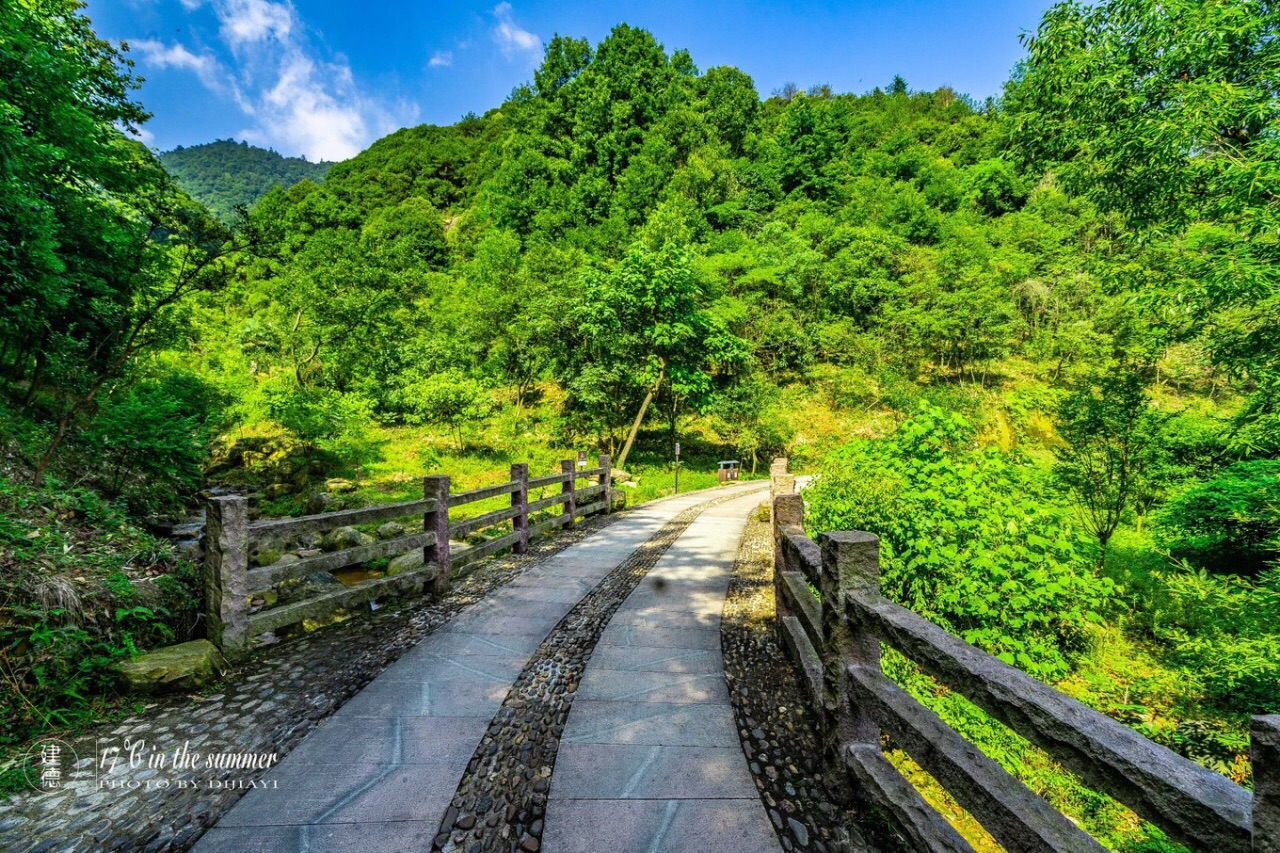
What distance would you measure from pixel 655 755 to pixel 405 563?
4.50 meters

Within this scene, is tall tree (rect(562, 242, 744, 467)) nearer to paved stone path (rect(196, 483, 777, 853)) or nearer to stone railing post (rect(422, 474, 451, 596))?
stone railing post (rect(422, 474, 451, 596))

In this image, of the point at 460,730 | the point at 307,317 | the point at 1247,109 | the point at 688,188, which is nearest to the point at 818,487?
the point at 460,730

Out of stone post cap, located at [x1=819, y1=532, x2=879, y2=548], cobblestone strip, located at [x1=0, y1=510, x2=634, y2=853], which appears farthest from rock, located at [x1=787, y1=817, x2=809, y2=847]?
cobblestone strip, located at [x1=0, y1=510, x2=634, y2=853]

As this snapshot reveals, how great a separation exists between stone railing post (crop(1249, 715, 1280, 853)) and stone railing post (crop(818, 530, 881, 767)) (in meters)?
1.45

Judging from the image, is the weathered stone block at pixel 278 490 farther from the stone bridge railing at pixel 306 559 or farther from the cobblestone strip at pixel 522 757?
the cobblestone strip at pixel 522 757

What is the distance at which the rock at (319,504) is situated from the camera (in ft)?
37.6

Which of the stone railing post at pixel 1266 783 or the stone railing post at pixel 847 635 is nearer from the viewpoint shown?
the stone railing post at pixel 1266 783

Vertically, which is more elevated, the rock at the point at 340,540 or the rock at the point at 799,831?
the rock at the point at 340,540

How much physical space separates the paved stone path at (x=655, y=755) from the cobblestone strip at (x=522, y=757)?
9cm

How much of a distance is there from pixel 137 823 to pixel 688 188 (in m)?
35.5

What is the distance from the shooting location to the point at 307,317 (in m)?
21.7

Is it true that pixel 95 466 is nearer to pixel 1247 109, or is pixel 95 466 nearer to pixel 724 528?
pixel 724 528

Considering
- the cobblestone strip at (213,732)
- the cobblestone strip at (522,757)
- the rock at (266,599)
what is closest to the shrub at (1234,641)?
the cobblestone strip at (522,757)

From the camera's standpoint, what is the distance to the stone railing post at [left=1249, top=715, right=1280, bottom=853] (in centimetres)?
92
